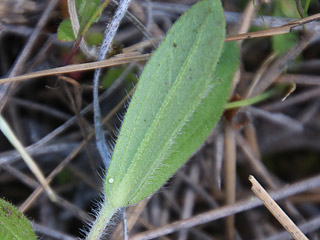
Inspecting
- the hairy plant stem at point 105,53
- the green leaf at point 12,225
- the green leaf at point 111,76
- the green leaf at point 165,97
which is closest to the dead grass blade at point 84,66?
the hairy plant stem at point 105,53

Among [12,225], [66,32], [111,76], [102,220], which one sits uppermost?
[111,76]

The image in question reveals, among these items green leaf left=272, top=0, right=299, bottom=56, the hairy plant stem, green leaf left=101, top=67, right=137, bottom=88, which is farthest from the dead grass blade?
green leaf left=272, top=0, right=299, bottom=56

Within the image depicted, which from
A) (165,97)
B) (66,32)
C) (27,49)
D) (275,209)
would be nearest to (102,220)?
(165,97)

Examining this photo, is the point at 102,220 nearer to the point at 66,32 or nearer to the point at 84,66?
the point at 84,66

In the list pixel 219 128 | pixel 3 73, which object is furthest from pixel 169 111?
pixel 3 73

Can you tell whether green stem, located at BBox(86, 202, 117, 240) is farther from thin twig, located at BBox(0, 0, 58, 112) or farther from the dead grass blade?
thin twig, located at BBox(0, 0, 58, 112)
